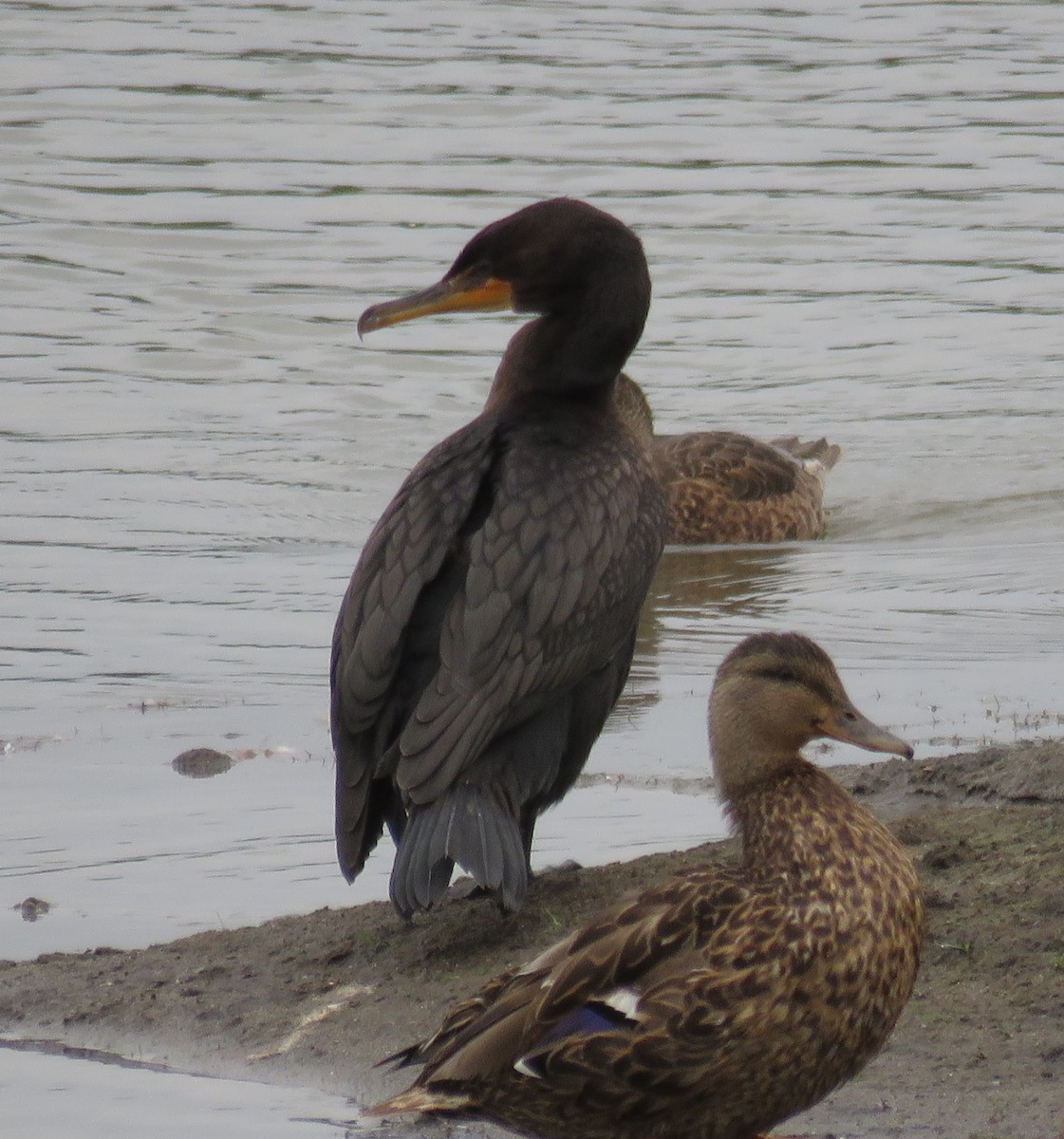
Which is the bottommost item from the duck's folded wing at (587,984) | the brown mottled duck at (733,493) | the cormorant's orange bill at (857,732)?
the brown mottled duck at (733,493)

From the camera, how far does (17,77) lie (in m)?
21.1

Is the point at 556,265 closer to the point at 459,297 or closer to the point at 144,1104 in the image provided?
the point at 459,297

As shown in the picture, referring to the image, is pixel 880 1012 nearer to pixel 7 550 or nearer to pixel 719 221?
pixel 7 550

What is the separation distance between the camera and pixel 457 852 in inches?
214

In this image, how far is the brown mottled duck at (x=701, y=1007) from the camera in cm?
431

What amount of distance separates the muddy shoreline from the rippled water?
424 mm

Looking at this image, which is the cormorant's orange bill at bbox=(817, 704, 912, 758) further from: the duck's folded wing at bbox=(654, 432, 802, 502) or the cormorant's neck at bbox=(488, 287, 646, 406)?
the duck's folded wing at bbox=(654, 432, 802, 502)

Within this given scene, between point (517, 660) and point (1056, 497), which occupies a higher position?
point (517, 660)

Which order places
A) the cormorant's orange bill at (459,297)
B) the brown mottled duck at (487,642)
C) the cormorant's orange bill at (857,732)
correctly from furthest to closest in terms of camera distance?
the cormorant's orange bill at (459,297)
the brown mottled duck at (487,642)
the cormorant's orange bill at (857,732)

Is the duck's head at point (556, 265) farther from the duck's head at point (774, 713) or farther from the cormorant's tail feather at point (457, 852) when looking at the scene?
the duck's head at point (774, 713)

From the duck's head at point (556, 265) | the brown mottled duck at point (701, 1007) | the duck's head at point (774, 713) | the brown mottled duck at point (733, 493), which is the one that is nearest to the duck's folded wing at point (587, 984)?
the brown mottled duck at point (701, 1007)

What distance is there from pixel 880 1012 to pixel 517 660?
160cm

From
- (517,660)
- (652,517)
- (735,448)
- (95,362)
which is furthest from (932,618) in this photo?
(95,362)

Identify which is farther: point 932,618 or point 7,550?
point 7,550
